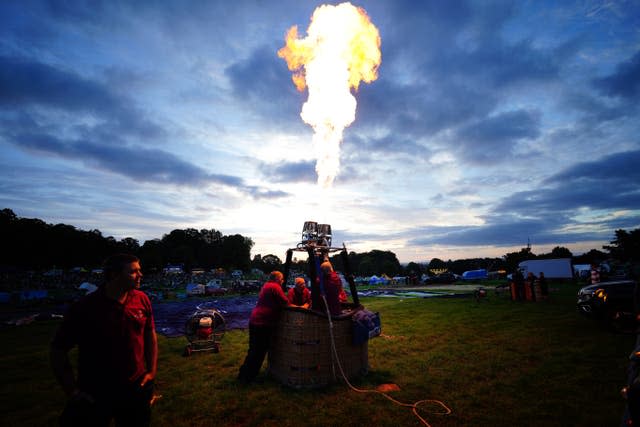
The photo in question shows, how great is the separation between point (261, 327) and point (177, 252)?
106454 mm

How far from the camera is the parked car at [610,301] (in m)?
8.45

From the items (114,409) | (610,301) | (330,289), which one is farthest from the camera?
(610,301)

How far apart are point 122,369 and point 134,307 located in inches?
18.8

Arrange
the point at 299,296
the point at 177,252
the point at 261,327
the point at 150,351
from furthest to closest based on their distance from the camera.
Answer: the point at 177,252 < the point at 299,296 < the point at 261,327 < the point at 150,351

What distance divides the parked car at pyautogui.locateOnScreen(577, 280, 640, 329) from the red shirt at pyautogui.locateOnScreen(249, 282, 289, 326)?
8.90 metres

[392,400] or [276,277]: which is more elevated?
[276,277]

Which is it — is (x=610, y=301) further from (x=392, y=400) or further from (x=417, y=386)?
(x=392, y=400)

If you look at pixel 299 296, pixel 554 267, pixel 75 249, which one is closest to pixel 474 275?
pixel 554 267

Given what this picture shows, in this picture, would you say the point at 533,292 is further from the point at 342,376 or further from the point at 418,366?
the point at 342,376

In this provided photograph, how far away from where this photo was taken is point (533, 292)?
16.7m

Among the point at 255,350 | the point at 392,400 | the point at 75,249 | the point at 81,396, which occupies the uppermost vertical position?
the point at 75,249

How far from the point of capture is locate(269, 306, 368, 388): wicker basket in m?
5.25

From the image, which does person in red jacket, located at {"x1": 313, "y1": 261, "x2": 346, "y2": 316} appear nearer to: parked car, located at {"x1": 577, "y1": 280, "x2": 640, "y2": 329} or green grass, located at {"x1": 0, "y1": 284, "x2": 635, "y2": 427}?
→ green grass, located at {"x1": 0, "y1": 284, "x2": 635, "y2": 427}

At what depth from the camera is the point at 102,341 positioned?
7.71ft
